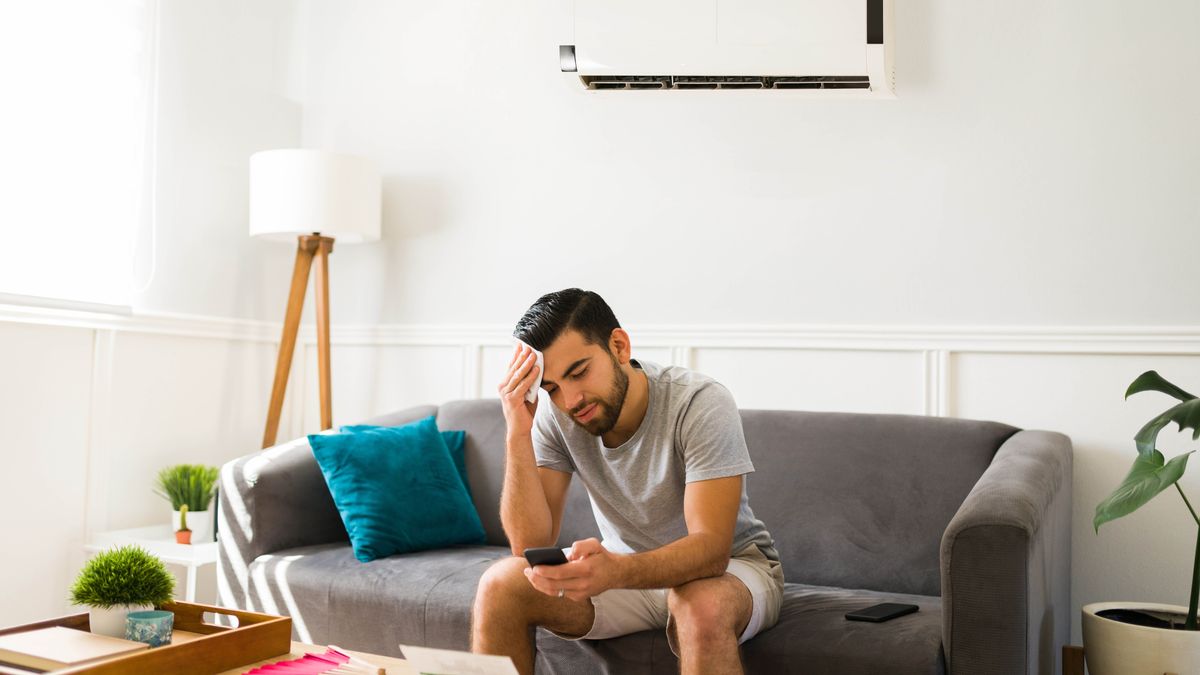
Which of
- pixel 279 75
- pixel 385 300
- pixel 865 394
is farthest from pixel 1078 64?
pixel 279 75

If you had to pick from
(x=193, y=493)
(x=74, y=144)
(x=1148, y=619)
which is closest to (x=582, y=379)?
(x=1148, y=619)

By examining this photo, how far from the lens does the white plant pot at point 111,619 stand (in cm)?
166

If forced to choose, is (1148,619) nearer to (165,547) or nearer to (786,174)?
(786,174)

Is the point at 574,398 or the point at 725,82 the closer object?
the point at 574,398

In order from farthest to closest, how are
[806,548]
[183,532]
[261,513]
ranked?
[183,532]
[261,513]
[806,548]

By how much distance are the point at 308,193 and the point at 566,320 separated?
1.70 metres

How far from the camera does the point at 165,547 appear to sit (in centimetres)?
307

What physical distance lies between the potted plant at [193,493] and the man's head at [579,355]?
174 centimetres

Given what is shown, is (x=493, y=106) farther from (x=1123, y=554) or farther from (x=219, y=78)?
(x=1123, y=554)

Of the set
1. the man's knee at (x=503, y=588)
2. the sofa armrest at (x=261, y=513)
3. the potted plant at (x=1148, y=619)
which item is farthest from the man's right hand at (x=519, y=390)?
the potted plant at (x=1148, y=619)

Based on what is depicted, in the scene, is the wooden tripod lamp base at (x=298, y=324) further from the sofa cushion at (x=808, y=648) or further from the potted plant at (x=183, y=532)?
the sofa cushion at (x=808, y=648)

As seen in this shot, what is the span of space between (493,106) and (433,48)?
36 centimetres

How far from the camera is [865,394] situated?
2973mm

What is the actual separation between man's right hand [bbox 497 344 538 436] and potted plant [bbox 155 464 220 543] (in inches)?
64.2
